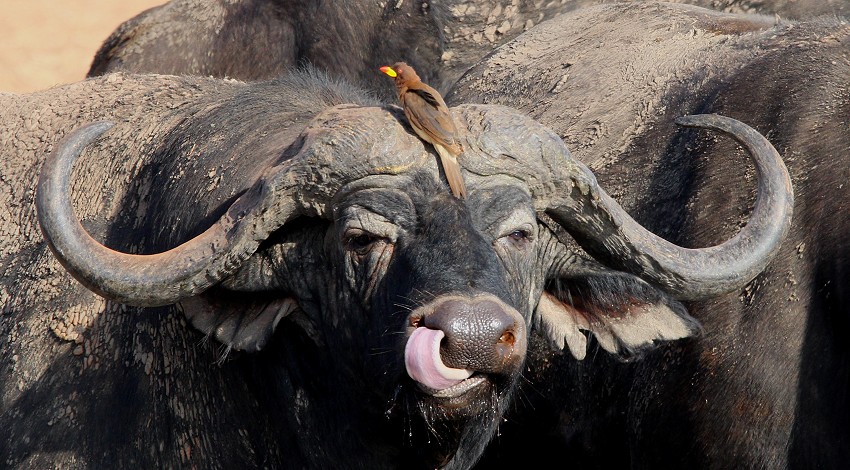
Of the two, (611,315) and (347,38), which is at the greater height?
(611,315)

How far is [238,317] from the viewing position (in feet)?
15.7

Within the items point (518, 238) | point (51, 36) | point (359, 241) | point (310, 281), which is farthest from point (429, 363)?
point (51, 36)

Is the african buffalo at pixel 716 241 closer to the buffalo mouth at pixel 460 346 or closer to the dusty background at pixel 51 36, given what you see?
the buffalo mouth at pixel 460 346

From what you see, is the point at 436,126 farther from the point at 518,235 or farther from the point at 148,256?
the point at 148,256

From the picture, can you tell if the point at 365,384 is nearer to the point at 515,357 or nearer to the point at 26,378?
the point at 515,357

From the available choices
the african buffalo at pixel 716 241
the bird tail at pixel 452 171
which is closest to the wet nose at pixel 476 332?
the bird tail at pixel 452 171

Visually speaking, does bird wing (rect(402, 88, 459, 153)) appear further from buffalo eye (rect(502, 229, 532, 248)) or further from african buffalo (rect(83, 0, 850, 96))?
african buffalo (rect(83, 0, 850, 96))

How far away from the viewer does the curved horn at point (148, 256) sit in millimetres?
4219

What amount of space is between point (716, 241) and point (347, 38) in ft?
16.4

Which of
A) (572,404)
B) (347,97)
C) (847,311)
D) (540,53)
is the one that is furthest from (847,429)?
(540,53)

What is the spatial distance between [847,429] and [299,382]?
227 cm

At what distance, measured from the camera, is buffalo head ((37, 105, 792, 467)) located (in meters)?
4.12

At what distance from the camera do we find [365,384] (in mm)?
4617

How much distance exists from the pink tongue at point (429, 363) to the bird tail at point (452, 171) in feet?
1.99
